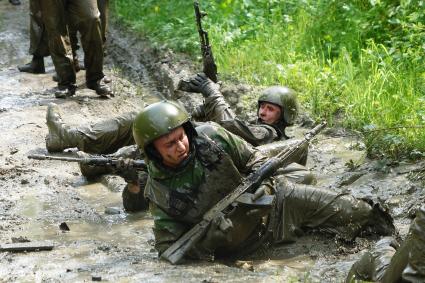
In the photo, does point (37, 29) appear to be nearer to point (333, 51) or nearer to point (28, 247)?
point (333, 51)

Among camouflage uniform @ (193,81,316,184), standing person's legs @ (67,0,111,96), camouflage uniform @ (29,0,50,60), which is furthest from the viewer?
camouflage uniform @ (29,0,50,60)

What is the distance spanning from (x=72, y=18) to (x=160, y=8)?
367 centimetres

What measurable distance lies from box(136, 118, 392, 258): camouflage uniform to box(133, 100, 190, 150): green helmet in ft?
0.66

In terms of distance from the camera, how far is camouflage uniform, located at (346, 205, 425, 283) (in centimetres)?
363

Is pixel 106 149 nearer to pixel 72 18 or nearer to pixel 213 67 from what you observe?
pixel 213 67

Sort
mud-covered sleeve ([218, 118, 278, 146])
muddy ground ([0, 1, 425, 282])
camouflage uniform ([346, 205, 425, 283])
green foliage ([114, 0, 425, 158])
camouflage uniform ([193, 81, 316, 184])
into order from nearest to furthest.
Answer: camouflage uniform ([346, 205, 425, 283]), muddy ground ([0, 1, 425, 282]), camouflage uniform ([193, 81, 316, 184]), mud-covered sleeve ([218, 118, 278, 146]), green foliage ([114, 0, 425, 158])

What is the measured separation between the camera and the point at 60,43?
10047mm

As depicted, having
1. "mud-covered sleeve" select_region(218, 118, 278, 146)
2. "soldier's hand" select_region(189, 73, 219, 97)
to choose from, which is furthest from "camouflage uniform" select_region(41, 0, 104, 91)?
"mud-covered sleeve" select_region(218, 118, 278, 146)

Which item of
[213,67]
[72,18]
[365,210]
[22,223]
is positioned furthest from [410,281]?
[72,18]

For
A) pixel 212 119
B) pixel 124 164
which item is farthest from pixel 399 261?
pixel 212 119

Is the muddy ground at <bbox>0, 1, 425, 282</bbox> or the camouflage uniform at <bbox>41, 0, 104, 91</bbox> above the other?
the camouflage uniform at <bbox>41, 0, 104, 91</bbox>

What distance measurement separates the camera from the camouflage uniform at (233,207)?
5559 millimetres

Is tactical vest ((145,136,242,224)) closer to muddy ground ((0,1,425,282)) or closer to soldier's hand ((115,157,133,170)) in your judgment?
muddy ground ((0,1,425,282))

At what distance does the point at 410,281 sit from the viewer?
12.3 ft
